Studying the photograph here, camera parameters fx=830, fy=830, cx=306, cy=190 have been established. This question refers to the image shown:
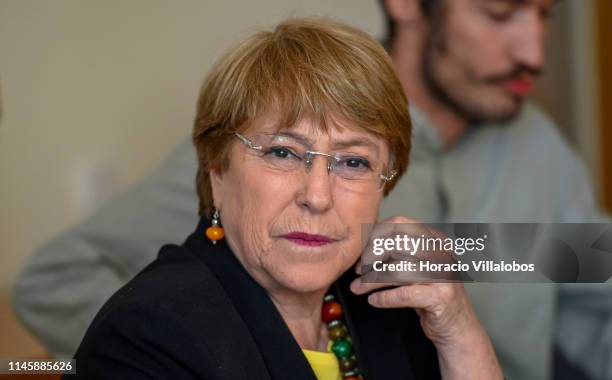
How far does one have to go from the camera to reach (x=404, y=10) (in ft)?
6.97

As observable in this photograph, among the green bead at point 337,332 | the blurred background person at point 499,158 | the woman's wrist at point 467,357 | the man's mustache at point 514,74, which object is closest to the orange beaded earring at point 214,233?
the green bead at point 337,332

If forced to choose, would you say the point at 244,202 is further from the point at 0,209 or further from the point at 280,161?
the point at 0,209

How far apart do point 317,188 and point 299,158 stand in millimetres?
49

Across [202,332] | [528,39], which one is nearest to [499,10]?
[528,39]

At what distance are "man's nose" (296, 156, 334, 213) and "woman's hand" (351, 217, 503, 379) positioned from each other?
5.1 inches

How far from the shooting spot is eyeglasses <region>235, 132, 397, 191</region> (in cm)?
109

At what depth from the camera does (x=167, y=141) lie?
2.28 meters

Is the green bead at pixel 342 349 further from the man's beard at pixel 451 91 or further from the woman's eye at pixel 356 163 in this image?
the man's beard at pixel 451 91

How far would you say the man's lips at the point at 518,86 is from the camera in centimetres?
215

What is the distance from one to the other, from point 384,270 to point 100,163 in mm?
1278

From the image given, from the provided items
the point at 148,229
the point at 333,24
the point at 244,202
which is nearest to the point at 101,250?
the point at 148,229

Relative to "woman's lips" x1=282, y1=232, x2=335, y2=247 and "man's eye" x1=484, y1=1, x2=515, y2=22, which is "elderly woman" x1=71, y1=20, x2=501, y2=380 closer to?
"woman's lips" x1=282, y1=232, x2=335, y2=247

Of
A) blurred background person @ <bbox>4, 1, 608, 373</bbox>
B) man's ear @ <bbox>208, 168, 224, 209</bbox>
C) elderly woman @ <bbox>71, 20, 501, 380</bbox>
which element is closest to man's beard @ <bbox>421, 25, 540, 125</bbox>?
blurred background person @ <bbox>4, 1, 608, 373</bbox>

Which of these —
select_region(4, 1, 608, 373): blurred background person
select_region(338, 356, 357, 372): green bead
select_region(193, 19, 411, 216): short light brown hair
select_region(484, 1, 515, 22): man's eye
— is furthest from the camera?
select_region(484, 1, 515, 22): man's eye
